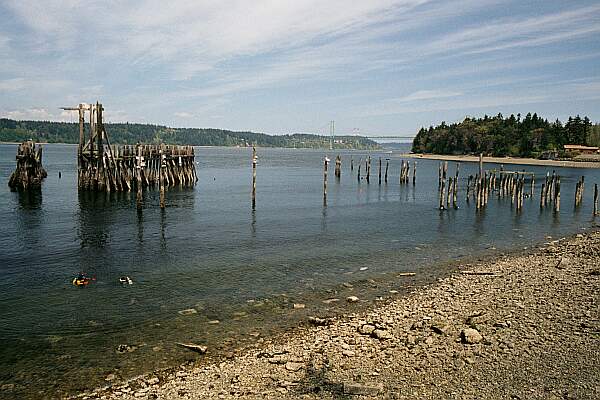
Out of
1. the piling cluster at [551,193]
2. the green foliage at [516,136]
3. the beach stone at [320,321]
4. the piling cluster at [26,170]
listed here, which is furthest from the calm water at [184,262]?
the green foliage at [516,136]

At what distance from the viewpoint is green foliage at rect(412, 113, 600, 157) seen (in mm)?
125350

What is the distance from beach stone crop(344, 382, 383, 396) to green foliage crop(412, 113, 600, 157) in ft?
370

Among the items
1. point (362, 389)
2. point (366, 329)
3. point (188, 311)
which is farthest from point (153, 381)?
point (366, 329)

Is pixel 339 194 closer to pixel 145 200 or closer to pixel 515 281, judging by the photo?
pixel 145 200

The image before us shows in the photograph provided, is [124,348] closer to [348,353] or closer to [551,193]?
[348,353]

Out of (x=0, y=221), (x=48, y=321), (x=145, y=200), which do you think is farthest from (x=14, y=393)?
(x=145, y=200)

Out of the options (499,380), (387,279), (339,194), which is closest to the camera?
(499,380)

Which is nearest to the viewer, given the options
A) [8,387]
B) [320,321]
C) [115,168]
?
[8,387]

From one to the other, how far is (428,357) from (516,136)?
5271 inches

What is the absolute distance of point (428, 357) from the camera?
10.1 m

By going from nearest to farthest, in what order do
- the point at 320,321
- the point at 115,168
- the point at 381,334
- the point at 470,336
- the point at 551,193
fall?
the point at 470,336 → the point at 381,334 → the point at 320,321 → the point at 115,168 → the point at 551,193

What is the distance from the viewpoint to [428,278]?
18156mm

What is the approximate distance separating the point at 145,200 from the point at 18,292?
24310mm

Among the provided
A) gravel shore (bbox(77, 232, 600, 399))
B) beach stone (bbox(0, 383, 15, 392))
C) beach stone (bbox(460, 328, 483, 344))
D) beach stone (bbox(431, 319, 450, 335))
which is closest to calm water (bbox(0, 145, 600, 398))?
beach stone (bbox(0, 383, 15, 392))
